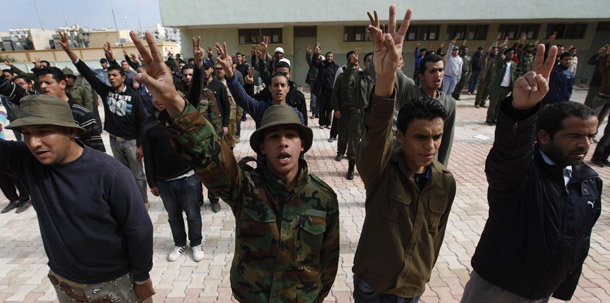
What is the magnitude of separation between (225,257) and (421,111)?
294 centimetres

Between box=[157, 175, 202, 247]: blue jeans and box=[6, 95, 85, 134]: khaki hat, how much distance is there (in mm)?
1631

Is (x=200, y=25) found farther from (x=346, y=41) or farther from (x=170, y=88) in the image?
(x=170, y=88)

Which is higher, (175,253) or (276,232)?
(276,232)

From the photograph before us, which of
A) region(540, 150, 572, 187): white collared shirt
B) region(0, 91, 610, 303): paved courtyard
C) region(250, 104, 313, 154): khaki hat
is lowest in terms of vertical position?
region(0, 91, 610, 303): paved courtyard

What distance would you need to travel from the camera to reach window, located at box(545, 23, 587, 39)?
16.8 m

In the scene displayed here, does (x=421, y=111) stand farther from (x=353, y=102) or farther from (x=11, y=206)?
(x=11, y=206)

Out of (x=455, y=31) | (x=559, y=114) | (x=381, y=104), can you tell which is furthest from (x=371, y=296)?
(x=455, y=31)

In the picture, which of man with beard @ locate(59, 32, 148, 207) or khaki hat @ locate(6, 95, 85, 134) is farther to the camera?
man with beard @ locate(59, 32, 148, 207)

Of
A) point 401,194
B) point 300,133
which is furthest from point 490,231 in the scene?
point 300,133

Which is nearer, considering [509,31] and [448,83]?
[448,83]

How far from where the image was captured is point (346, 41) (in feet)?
54.9

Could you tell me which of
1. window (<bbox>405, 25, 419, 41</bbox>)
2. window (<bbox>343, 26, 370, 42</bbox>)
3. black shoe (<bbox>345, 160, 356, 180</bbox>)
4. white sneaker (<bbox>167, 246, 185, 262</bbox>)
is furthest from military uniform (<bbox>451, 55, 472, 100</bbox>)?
white sneaker (<bbox>167, 246, 185, 262</bbox>)

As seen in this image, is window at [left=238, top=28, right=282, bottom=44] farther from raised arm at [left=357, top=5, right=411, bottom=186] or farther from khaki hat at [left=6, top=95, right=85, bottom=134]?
raised arm at [left=357, top=5, right=411, bottom=186]

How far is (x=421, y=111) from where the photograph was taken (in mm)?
1624
